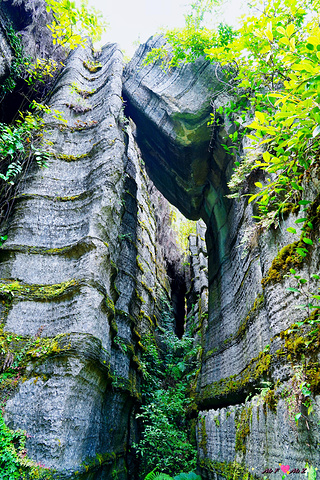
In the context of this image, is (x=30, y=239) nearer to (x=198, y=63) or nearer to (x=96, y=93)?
(x=96, y=93)

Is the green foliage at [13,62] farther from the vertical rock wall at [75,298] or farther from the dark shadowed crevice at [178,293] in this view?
the dark shadowed crevice at [178,293]

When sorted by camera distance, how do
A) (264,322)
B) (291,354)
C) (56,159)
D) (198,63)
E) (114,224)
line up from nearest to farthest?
(291,354), (264,322), (114,224), (56,159), (198,63)

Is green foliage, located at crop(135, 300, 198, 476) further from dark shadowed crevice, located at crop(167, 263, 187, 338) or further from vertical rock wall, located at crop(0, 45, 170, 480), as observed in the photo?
dark shadowed crevice, located at crop(167, 263, 187, 338)

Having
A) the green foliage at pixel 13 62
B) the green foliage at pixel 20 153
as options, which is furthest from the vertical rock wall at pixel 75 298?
the green foliage at pixel 13 62

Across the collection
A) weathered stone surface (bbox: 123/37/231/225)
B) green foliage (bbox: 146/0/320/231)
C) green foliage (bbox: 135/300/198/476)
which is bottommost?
green foliage (bbox: 135/300/198/476)

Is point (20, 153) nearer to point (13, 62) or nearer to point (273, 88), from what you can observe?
point (13, 62)

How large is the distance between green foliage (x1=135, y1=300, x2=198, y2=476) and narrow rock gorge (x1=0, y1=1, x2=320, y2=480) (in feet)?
1.06

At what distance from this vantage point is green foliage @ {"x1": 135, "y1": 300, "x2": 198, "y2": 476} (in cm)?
601

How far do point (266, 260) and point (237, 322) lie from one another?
179cm

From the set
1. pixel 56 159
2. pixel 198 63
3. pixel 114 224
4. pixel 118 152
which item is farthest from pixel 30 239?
pixel 198 63

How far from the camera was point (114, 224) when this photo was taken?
6.00 m

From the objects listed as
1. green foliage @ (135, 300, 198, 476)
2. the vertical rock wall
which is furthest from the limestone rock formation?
the vertical rock wall

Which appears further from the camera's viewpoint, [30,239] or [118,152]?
[118,152]

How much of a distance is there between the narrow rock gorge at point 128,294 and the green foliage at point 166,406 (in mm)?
322
